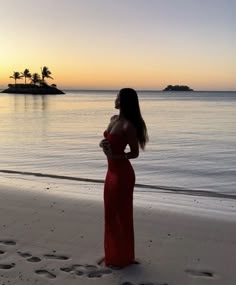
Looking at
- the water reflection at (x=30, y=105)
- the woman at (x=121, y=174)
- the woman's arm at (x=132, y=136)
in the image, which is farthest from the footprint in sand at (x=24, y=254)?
the water reflection at (x=30, y=105)

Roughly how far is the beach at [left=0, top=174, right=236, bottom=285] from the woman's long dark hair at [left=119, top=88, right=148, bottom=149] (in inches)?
57.1

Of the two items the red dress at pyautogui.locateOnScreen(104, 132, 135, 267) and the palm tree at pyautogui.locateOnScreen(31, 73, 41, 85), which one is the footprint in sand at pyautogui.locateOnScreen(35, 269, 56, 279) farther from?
the palm tree at pyautogui.locateOnScreen(31, 73, 41, 85)

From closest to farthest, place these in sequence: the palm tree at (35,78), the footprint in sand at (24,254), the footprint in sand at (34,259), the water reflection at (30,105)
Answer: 1. the footprint in sand at (34,259)
2. the footprint in sand at (24,254)
3. the water reflection at (30,105)
4. the palm tree at (35,78)

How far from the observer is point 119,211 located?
16.2 feet

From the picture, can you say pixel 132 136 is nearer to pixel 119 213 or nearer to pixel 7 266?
pixel 119 213

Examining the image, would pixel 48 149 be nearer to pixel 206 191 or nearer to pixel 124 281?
pixel 206 191

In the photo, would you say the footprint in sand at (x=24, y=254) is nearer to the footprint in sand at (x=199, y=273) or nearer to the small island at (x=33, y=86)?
the footprint in sand at (x=199, y=273)

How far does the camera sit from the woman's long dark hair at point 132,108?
472cm

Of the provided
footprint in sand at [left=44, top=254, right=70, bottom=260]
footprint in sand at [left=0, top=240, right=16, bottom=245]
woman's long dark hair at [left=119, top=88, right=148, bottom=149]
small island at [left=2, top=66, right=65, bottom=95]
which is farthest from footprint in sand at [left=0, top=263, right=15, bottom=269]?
small island at [left=2, top=66, right=65, bottom=95]

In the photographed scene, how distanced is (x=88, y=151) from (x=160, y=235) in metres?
11.7

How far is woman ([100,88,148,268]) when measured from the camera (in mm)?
4754

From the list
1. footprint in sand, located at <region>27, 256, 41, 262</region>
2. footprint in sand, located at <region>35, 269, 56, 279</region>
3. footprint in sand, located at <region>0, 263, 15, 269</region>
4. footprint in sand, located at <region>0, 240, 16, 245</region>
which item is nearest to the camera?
footprint in sand, located at <region>35, 269, 56, 279</region>

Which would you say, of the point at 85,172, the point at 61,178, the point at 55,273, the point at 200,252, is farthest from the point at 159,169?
the point at 55,273

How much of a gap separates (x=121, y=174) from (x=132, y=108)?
70 centimetres
